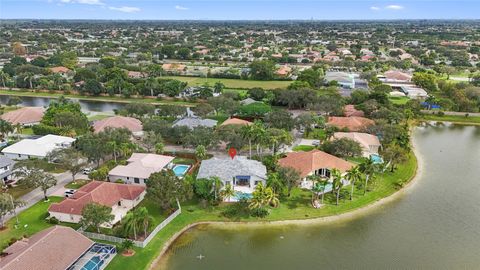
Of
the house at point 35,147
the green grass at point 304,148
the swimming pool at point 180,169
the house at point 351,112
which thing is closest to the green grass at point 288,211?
the swimming pool at point 180,169

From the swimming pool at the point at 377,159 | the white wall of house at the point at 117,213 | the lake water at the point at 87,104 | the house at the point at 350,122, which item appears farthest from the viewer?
the lake water at the point at 87,104

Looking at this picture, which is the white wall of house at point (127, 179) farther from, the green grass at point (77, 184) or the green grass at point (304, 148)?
the green grass at point (304, 148)

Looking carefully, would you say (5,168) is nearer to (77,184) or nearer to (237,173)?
(77,184)

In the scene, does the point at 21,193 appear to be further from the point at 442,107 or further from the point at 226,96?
the point at 442,107

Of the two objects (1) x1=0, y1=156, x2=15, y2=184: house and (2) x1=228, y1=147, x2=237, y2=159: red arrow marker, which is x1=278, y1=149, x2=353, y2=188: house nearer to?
→ (2) x1=228, y1=147, x2=237, y2=159: red arrow marker

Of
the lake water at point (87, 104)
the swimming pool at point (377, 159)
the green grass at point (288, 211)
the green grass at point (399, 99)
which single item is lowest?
the green grass at point (288, 211)

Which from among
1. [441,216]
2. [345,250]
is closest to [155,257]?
[345,250]
